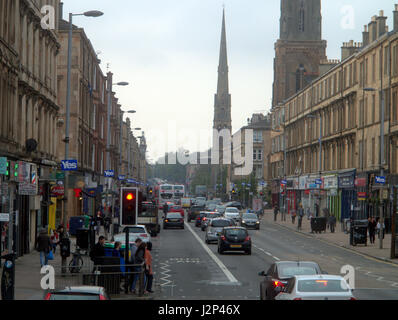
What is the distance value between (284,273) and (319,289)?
3847 mm

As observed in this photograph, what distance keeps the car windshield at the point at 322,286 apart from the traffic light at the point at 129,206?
666 cm

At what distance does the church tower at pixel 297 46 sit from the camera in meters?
→ 115

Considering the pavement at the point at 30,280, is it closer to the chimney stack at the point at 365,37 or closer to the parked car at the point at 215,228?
the parked car at the point at 215,228

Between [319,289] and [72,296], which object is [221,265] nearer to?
[319,289]

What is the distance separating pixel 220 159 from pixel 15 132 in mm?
161591

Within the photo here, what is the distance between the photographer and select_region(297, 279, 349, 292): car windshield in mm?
15148

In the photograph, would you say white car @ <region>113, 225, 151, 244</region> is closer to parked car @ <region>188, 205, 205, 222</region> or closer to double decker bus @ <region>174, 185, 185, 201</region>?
parked car @ <region>188, 205, 205, 222</region>

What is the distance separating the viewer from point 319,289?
15203 mm

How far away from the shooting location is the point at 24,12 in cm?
3412

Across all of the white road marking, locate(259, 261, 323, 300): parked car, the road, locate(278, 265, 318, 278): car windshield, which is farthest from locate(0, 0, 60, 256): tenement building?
locate(278, 265, 318, 278): car windshield

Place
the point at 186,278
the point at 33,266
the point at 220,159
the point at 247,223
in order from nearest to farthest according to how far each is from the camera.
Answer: the point at 186,278 < the point at 33,266 < the point at 247,223 < the point at 220,159

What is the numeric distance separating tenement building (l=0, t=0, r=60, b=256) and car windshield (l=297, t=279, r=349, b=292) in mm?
11175
